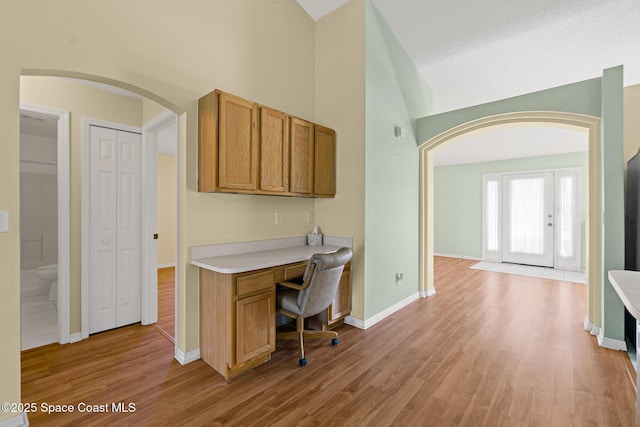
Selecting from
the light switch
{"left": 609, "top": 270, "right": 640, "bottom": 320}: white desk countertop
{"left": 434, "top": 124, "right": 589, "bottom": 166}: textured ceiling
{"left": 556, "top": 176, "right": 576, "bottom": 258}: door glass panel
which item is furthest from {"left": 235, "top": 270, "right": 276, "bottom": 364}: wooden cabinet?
{"left": 556, "top": 176, "right": 576, "bottom": 258}: door glass panel

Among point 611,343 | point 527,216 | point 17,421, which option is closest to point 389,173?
point 611,343

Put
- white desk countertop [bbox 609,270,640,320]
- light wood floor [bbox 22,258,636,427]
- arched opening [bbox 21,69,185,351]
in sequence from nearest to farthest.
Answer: white desk countertop [bbox 609,270,640,320] → light wood floor [bbox 22,258,636,427] → arched opening [bbox 21,69,185,351]

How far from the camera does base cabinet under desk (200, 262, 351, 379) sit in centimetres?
203

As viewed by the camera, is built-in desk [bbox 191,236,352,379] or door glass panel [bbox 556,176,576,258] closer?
built-in desk [bbox 191,236,352,379]

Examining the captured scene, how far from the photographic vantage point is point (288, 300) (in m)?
2.39

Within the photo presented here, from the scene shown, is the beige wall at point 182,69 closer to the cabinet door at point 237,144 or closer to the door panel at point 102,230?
the door panel at point 102,230

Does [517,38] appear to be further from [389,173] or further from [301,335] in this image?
[301,335]

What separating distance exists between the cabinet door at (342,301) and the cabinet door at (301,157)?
1007 millimetres

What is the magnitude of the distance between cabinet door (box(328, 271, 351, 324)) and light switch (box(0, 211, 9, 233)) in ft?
7.83

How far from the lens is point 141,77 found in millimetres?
2047

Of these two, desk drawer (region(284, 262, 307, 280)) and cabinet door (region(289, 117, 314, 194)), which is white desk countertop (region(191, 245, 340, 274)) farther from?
cabinet door (region(289, 117, 314, 194))

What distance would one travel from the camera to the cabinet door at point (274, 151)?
8.21 ft

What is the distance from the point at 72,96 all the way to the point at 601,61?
6.01m

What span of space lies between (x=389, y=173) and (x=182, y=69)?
7.74 ft
